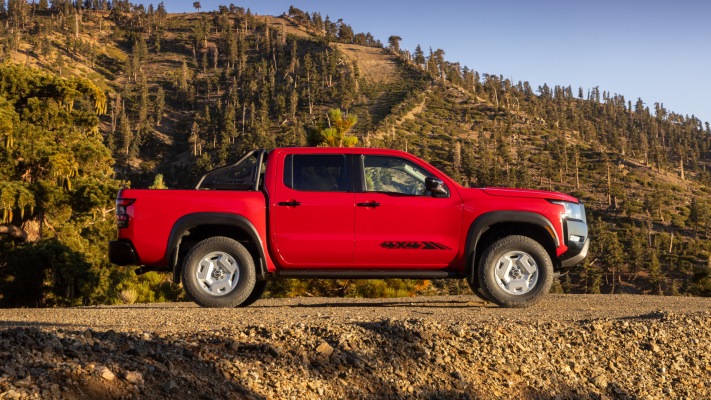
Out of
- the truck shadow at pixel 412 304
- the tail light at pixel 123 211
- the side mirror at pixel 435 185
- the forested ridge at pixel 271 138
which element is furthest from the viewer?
the forested ridge at pixel 271 138

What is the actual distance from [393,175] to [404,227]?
2.25 feet

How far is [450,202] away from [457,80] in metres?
153

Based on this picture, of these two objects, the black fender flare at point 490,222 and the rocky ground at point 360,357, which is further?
the black fender flare at point 490,222

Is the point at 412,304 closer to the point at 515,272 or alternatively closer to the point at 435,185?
the point at 515,272

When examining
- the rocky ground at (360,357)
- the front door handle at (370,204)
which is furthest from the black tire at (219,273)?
the front door handle at (370,204)

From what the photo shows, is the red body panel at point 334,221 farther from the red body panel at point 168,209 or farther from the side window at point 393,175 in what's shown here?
the side window at point 393,175

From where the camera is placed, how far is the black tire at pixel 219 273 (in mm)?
8656

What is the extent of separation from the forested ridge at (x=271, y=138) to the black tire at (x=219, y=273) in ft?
30.4

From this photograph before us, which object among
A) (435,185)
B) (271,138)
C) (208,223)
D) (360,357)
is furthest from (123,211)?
(271,138)

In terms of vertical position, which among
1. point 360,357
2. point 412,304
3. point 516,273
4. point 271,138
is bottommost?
point 412,304

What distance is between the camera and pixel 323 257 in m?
8.74

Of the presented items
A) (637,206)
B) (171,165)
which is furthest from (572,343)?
(171,165)

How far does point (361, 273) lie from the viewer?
880cm

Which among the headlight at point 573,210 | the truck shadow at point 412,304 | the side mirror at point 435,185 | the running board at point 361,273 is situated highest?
the side mirror at point 435,185
